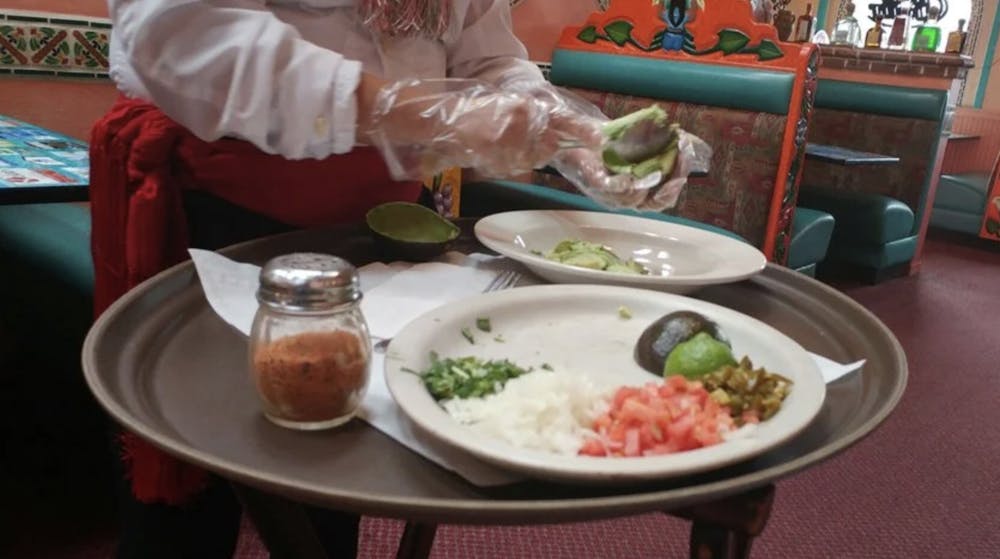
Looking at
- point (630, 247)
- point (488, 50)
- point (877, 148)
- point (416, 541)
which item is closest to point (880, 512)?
point (630, 247)

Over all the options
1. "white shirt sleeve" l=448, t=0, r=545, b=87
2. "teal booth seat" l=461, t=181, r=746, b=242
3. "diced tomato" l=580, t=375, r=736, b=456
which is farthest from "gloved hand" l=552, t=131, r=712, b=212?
"teal booth seat" l=461, t=181, r=746, b=242

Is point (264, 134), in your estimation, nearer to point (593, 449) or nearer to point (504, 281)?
point (504, 281)

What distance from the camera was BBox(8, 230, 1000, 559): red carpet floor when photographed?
1.84 metres

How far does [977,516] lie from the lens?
216 cm

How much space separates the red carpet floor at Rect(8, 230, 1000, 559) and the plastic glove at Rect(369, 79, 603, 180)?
67cm

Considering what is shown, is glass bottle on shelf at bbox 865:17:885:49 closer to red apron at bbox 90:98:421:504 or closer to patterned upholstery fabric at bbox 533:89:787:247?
patterned upholstery fabric at bbox 533:89:787:247

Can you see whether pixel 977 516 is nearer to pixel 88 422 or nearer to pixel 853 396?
pixel 853 396

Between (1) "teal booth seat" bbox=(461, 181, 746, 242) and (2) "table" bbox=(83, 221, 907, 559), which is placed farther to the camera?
(1) "teal booth seat" bbox=(461, 181, 746, 242)

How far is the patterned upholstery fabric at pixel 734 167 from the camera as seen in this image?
3.12 meters

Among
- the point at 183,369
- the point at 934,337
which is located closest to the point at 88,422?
the point at 183,369

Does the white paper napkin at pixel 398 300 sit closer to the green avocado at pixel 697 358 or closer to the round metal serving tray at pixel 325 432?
the round metal serving tray at pixel 325 432

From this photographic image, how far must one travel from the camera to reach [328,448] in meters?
0.62

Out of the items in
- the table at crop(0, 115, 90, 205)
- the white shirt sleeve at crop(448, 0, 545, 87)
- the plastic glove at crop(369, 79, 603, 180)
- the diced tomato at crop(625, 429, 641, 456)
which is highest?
the white shirt sleeve at crop(448, 0, 545, 87)

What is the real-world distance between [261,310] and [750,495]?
40 centimetres
